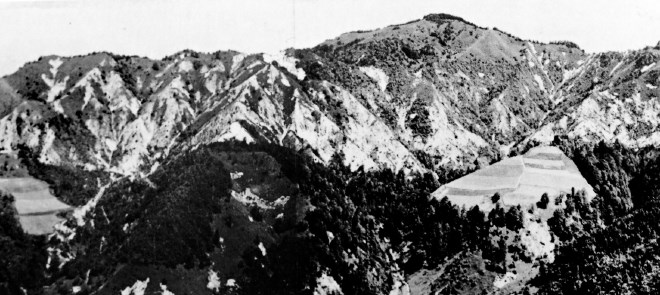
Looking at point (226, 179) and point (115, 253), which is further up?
point (226, 179)

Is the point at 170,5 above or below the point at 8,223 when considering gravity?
above

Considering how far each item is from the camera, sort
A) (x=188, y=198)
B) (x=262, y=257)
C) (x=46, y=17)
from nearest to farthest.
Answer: (x=46, y=17) → (x=262, y=257) → (x=188, y=198)

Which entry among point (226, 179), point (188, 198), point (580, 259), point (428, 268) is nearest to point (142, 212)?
point (188, 198)

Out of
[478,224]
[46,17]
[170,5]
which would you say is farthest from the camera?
[478,224]

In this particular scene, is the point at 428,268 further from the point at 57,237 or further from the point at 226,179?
the point at 57,237

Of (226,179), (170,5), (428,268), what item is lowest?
(428,268)

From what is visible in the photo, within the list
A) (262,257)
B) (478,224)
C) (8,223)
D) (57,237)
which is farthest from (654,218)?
(8,223)

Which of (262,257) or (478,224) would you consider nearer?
(262,257)

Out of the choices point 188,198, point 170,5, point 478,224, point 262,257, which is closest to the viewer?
point 170,5

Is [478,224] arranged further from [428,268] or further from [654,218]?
[654,218]
